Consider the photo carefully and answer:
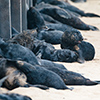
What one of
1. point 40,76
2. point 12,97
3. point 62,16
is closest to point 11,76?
point 40,76

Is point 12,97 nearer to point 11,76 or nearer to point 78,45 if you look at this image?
point 11,76

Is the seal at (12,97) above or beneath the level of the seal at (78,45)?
above

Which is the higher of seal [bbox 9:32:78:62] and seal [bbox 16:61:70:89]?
seal [bbox 16:61:70:89]

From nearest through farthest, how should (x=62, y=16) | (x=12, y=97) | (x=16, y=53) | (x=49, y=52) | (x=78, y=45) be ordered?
(x=12, y=97) → (x=16, y=53) → (x=49, y=52) → (x=78, y=45) → (x=62, y=16)

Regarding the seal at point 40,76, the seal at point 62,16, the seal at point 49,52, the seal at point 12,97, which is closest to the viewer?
the seal at point 12,97

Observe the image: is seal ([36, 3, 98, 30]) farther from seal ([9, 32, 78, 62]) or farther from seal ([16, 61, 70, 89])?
seal ([16, 61, 70, 89])

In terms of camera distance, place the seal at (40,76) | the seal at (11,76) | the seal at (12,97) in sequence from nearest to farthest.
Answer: the seal at (12,97), the seal at (11,76), the seal at (40,76)

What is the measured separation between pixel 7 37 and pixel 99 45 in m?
2.52

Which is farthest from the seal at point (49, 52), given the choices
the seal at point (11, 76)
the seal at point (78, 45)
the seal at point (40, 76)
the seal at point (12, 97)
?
the seal at point (12, 97)

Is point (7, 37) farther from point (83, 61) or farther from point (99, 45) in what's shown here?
point (99, 45)

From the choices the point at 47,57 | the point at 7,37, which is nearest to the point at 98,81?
the point at 47,57

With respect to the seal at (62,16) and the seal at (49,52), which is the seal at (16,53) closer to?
the seal at (49,52)

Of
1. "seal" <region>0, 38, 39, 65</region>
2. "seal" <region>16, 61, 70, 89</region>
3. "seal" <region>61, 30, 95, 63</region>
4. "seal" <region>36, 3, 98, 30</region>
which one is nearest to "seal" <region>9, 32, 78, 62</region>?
"seal" <region>61, 30, 95, 63</region>

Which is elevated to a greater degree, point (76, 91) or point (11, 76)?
point (11, 76)
